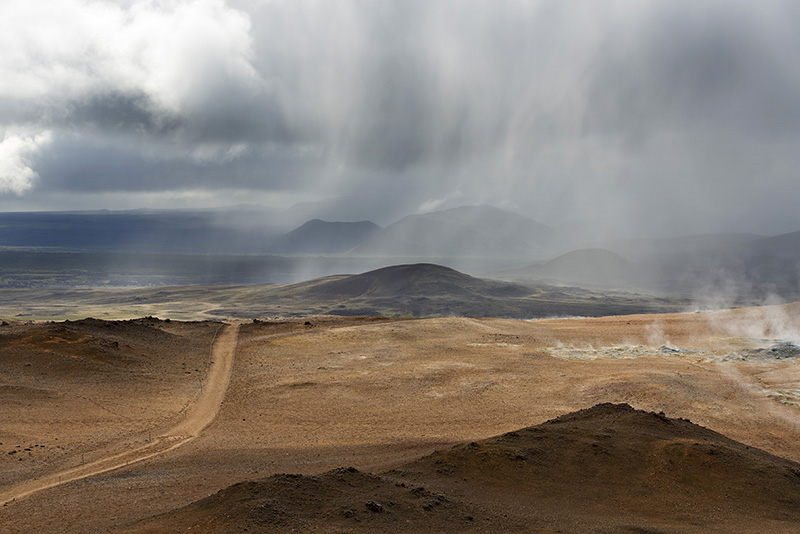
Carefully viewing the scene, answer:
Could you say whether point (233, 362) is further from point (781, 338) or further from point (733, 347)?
point (781, 338)

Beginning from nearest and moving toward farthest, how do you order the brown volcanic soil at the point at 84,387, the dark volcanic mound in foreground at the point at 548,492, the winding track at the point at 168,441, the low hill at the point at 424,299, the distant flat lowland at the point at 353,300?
the dark volcanic mound in foreground at the point at 548,492 → the winding track at the point at 168,441 → the brown volcanic soil at the point at 84,387 → the distant flat lowland at the point at 353,300 → the low hill at the point at 424,299

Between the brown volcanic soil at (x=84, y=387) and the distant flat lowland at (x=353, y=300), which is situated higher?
the distant flat lowland at (x=353, y=300)

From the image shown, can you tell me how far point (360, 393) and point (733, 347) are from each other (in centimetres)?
2396

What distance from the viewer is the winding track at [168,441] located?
1378 centimetres

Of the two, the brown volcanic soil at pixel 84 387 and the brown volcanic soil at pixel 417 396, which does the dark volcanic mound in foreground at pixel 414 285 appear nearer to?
the brown volcanic soil at pixel 417 396

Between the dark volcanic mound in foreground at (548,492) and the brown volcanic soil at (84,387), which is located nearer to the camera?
the dark volcanic mound in foreground at (548,492)

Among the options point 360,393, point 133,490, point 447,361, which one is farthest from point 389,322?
point 133,490

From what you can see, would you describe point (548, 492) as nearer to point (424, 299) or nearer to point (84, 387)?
point (84, 387)

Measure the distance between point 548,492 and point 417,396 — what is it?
42.5ft

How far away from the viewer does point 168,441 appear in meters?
18.4

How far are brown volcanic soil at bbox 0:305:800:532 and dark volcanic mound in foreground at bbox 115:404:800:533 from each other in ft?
1.14

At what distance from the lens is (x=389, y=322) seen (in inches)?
1671

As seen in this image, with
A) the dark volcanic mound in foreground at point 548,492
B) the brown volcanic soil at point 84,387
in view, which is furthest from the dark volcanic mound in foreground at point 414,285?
the dark volcanic mound in foreground at point 548,492

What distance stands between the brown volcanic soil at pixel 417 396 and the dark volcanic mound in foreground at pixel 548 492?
1.14ft
